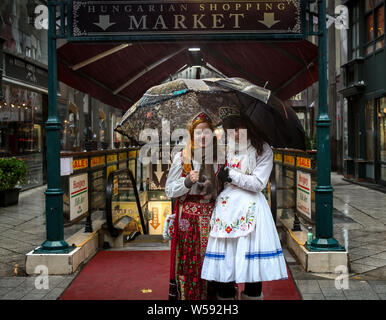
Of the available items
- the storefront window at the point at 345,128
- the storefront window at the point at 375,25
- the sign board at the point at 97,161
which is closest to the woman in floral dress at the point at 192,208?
the sign board at the point at 97,161

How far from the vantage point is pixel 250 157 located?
12.7 feet

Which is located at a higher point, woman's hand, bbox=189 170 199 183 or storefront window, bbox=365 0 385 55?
storefront window, bbox=365 0 385 55

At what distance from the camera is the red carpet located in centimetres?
488

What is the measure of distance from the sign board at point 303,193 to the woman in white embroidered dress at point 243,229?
8.39 feet

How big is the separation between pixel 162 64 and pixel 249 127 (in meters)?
6.60

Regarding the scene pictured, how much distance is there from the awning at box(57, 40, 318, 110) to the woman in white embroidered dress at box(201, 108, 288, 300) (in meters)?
2.51

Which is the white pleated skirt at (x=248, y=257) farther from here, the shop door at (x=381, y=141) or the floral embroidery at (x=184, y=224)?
the shop door at (x=381, y=141)

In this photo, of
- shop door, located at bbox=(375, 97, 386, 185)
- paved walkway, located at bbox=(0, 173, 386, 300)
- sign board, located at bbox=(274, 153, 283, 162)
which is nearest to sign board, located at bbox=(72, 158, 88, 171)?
paved walkway, located at bbox=(0, 173, 386, 300)

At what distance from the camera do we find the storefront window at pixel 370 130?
15781 millimetres

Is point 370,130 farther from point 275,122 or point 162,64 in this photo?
point 275,122

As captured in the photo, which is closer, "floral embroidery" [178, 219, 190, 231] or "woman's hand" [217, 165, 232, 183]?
"woman's hand" [217, 165, 232, 183]

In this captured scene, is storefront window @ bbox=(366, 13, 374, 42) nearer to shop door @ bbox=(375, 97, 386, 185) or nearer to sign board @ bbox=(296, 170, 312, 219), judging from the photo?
shop door @ bbox=(375, 97, 386, 185)

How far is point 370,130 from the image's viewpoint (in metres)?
16.1
